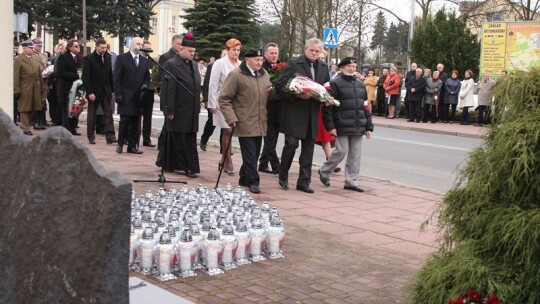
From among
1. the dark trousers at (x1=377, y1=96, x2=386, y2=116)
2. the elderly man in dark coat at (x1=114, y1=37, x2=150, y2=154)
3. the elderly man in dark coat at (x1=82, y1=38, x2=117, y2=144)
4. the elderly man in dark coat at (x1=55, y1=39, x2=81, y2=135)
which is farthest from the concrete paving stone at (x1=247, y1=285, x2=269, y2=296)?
the dark trousers at (x1=377, y1=96, x2=386, y2=116)

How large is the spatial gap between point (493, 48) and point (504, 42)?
1.36 feet

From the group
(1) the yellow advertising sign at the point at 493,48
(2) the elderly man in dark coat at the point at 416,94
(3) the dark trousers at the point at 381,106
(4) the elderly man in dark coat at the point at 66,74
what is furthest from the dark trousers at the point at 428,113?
(4) the elderly man in dark coat at the point at 66,74

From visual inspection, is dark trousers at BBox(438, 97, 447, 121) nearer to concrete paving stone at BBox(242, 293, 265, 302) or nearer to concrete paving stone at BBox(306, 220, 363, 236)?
concrete paving stone at BBox(306, 220, 363, 236)

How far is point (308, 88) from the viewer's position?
952 centimetres

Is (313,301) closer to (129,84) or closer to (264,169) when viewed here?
(264,169)

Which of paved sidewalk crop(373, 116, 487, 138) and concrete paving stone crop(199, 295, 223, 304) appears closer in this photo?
concrete paving stone crop(199, 295, 223, 304)

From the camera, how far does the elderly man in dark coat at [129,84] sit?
12.8 metres

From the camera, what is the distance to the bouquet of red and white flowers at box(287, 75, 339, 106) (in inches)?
374

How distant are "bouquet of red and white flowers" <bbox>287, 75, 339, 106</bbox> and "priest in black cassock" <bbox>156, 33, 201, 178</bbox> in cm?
165

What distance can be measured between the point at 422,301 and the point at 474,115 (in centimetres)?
2185

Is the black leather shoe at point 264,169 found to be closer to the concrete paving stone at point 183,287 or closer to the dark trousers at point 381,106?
the concrete paving stone at point 183,287

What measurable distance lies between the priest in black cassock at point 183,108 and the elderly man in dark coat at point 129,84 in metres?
2.30

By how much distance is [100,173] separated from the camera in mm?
3148

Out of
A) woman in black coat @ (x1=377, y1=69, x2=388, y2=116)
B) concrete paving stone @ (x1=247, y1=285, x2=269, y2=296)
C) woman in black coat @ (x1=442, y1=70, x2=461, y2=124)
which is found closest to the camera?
concrete paving stone @ (x1=247, y1=285, x2=269, y2=296)
